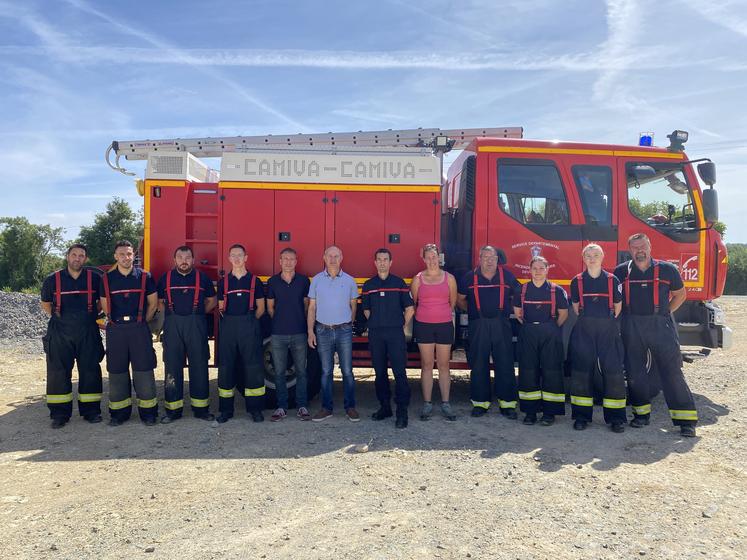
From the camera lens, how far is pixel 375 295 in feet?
18.3

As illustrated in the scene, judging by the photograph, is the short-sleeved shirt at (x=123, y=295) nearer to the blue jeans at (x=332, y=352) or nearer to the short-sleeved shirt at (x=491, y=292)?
the blue jeans at (x=332, y=352)

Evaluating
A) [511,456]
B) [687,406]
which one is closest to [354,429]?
[511,456]

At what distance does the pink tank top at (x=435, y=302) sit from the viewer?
18.4 feet

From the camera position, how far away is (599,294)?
5.32m

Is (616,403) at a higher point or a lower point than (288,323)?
lower

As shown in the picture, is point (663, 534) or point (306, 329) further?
point (306, 329)

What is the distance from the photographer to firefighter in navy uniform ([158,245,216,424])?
5.62 m

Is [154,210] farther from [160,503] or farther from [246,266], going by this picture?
[160,503]

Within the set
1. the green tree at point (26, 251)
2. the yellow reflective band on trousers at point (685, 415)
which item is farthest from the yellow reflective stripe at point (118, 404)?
the green tree at point (26, 251)

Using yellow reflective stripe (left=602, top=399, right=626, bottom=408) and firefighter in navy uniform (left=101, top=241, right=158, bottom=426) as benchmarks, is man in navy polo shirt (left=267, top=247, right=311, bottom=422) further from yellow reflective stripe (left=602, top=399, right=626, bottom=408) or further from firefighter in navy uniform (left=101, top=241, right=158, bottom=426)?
yellow reflective stripe (left=602, top=399, right=626, bottom=408)

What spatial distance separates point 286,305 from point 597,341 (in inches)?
126

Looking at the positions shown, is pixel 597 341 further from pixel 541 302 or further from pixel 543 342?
pixel 541 302

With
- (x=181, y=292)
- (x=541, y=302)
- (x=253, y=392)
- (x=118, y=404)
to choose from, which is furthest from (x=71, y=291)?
(x=541, y=302)

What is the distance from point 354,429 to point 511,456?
1.57 m
